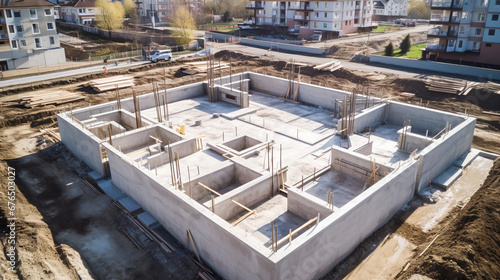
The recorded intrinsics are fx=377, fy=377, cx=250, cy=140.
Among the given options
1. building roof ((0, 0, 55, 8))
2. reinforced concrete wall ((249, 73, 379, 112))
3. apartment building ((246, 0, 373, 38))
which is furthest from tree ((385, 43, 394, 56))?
building roof ((0, 0, 55, 8))

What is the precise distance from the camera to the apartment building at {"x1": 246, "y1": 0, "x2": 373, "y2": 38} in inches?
2276

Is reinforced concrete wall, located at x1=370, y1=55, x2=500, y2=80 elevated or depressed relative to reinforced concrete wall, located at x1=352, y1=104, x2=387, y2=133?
elevated

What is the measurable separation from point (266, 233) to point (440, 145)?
30.1 ft

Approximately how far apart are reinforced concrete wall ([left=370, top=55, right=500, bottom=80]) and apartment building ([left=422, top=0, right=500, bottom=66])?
6.58 m

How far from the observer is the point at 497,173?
1722 cm

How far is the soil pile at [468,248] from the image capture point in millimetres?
11098

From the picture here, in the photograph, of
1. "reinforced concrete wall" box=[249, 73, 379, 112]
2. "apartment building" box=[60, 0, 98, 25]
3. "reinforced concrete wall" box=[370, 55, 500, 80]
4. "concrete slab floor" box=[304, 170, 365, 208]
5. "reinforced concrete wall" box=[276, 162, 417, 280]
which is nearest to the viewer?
"reinforced concrete wall" box=[276, 162, 417, 280]

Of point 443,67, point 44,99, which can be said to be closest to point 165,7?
point 44,99

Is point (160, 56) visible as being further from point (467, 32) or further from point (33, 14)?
point (467, 32)

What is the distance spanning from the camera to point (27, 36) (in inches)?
1666

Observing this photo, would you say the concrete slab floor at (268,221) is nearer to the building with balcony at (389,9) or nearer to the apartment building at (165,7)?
the apartment building at (165,7)

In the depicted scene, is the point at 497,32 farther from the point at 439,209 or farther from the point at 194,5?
the point at 194,5

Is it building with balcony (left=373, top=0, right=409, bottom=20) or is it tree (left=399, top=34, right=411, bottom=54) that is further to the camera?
building with balcony (left=373, top=0, right=409, bottom=20)

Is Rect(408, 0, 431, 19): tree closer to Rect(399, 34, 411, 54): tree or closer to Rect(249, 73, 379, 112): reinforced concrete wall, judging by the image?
Rect(399, 34, 411, 54): tree
